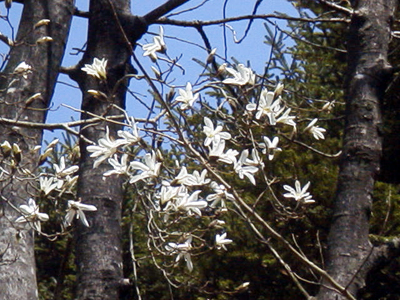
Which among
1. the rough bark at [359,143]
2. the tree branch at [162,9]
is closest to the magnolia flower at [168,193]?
the rough bark at [359,143]

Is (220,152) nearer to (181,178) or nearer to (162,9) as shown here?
(181,178)

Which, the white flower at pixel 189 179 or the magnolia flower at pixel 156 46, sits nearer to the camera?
the white flower at pixel 189 179

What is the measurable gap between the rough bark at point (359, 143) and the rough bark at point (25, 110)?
129cm

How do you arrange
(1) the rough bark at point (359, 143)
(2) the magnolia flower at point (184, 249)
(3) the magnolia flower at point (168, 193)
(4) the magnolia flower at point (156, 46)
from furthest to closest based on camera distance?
(2) the magnolia flower at point (184, 249)
(4) the magnolia flower at point (156, 46)
(3) the magnolia flower at point (168, 193)
(1) the rough bark at point (359, 143)

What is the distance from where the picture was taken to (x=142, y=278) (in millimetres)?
9258

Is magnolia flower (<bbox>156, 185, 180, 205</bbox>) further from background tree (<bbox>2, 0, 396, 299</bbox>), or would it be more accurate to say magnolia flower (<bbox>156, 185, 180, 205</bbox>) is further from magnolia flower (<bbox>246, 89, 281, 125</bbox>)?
magnolia flower (<bbox>246, 89, 281, 125</bbox>)

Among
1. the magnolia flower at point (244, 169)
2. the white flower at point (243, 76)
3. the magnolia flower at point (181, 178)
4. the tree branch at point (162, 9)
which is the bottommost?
the magnolia flower at point (181, 178)

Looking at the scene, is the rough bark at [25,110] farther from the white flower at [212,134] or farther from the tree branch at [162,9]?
the white flower at [212,134]

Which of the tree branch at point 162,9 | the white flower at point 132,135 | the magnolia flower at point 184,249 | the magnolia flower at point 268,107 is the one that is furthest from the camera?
the tree branch at point 162,9

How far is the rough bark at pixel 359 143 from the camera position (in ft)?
8.38

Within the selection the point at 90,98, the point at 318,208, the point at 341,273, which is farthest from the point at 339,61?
the point at 341,273

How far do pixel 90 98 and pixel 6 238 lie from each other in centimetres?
94

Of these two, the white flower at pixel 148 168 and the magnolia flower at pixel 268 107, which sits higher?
the magnolia flower at pixel 268 107

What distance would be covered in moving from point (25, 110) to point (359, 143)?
162cm
